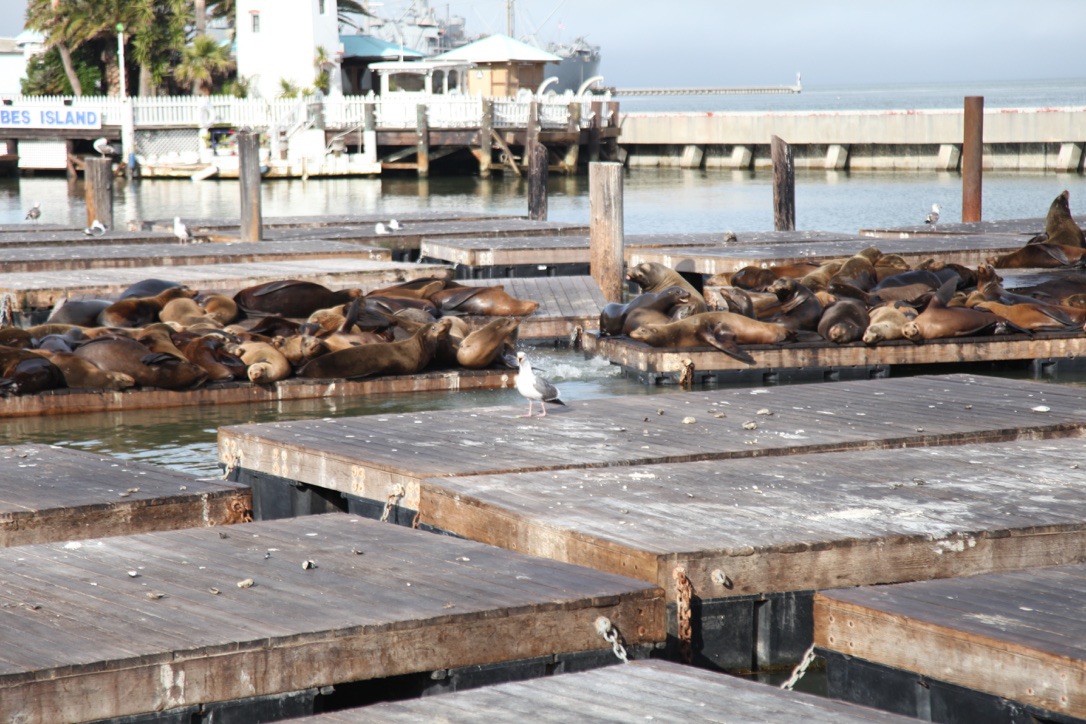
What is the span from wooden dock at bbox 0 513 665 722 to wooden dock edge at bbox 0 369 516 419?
447 cm

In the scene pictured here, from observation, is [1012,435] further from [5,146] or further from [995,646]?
[5,146]

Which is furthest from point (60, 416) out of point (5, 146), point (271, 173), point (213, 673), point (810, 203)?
point (5, 146)

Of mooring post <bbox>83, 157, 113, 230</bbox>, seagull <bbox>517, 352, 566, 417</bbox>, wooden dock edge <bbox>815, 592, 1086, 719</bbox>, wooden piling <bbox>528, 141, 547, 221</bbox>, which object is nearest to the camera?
wooden dock edge <bbox>815, 592, 1086, 719</bbox>

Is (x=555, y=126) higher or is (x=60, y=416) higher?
(x=555, y=126)

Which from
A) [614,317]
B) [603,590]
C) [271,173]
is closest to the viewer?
[603,590]

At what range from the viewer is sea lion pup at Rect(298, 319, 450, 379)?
9602 mm

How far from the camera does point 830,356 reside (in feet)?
33.9

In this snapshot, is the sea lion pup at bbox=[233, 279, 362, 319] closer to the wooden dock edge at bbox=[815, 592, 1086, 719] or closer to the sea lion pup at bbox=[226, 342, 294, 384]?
the sea lion pup at bbox=[226, 342, 294, 384]

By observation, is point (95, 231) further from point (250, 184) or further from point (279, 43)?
point (279, 43)

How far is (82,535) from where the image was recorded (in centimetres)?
536

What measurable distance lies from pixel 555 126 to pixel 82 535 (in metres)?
37.0

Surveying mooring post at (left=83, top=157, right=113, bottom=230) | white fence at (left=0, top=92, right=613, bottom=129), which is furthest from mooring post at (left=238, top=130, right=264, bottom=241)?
white fence at (left=0, top=92, right=613, bottom=129)

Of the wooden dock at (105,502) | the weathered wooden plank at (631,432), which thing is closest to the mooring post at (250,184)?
the weathered wooden plank at (631,432)

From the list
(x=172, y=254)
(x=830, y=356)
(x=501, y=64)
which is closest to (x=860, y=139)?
(x=501, y=64)
